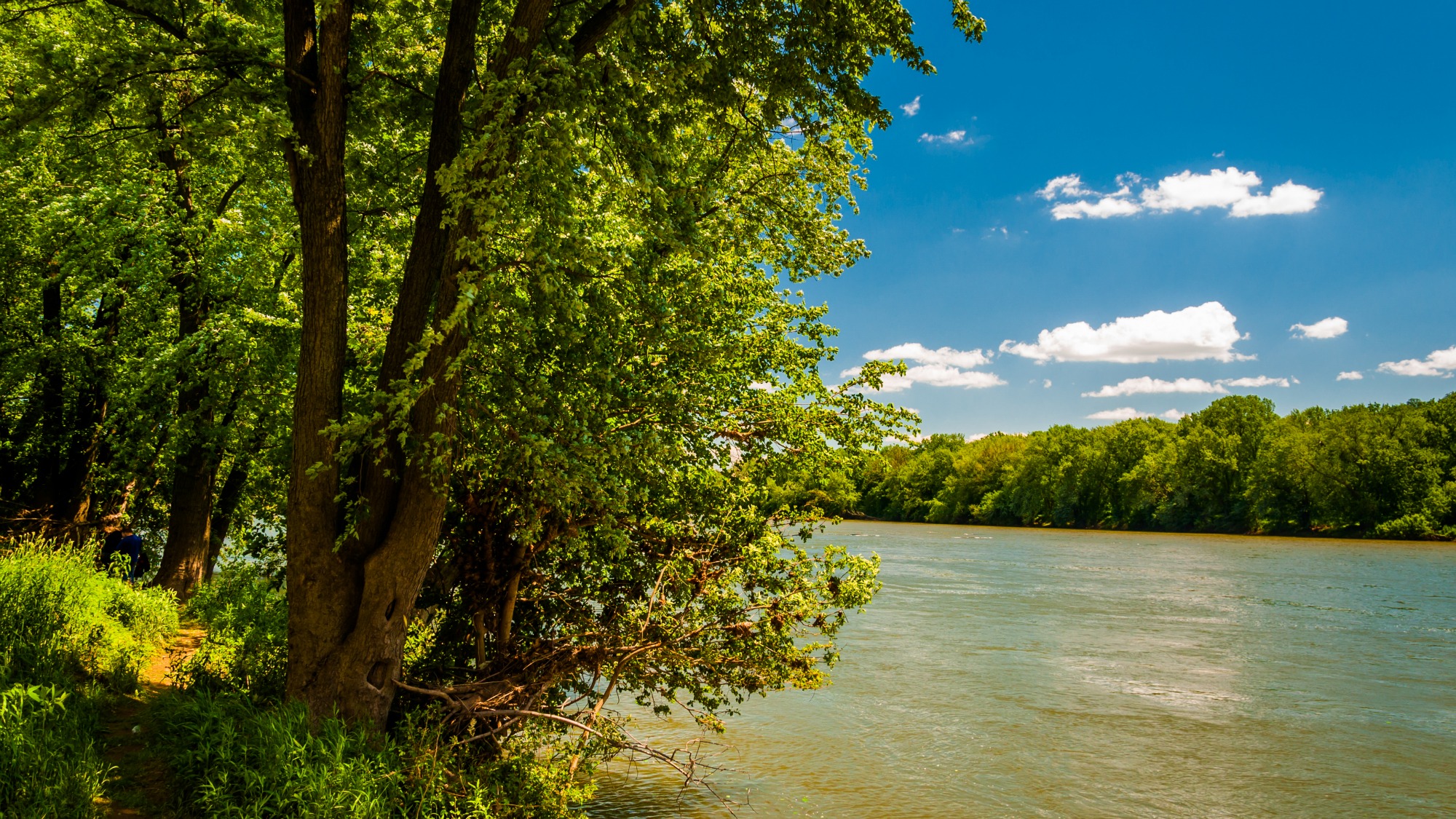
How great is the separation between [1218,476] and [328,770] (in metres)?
97.7

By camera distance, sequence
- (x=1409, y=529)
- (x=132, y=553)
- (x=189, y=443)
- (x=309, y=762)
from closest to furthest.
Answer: (x=309, y=762) < (x=189, y=443) < (x=132, y=553) < (x=1409, y=529)

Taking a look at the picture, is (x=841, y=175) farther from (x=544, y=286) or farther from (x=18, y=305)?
(x=18, y=305)

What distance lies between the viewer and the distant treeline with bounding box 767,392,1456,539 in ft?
243

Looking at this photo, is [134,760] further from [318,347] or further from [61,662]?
[318,347]

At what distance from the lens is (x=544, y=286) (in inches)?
240

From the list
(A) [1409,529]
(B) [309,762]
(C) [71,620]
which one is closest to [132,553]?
(C) [71,620]

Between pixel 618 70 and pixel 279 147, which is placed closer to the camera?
pixel 618 70

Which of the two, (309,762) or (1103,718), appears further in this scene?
(1103,718)

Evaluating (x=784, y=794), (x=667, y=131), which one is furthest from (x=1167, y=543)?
(x=667, y=131)

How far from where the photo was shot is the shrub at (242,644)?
8.84 metres

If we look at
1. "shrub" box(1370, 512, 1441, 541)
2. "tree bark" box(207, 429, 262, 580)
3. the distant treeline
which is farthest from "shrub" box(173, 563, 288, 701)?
"shrub" box(1370, 512, 1441, 541)

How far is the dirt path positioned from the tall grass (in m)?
0.16

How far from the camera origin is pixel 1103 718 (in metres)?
15.9

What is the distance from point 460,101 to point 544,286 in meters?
2.66
